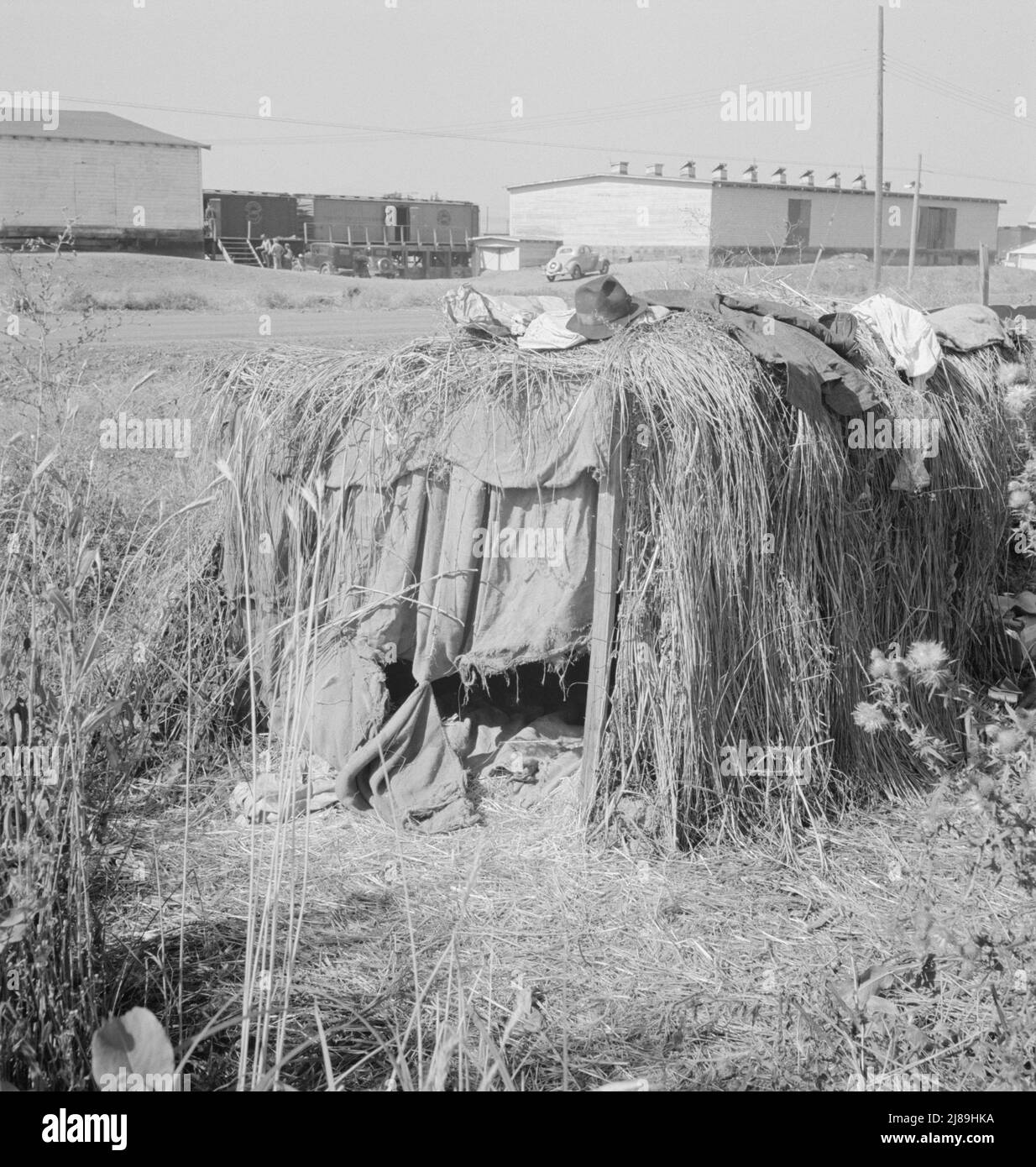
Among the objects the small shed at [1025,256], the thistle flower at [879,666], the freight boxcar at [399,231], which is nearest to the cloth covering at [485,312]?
the thistle flower at [879,666]

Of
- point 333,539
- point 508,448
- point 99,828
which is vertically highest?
point 508,448

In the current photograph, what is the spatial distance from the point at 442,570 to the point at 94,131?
127 ft

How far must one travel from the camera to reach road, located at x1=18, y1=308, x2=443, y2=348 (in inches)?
602

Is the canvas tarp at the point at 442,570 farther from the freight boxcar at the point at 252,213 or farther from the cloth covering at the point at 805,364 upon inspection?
the freight boxcar at the point at 252,213

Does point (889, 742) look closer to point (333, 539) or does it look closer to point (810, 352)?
point (810, 352)

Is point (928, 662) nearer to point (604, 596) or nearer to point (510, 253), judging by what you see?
point (604, 596)

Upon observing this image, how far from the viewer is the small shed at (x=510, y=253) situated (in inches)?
1858

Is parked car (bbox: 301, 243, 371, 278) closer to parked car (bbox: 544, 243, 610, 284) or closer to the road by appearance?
parked car (bbox: 544, 243, 610, 284)

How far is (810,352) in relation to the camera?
5207 mm

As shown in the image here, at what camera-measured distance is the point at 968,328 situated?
6551mm

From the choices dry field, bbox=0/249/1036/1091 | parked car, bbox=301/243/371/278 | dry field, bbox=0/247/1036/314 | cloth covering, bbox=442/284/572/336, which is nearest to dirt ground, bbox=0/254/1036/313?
dry field, bbox=0/247/1036/314
